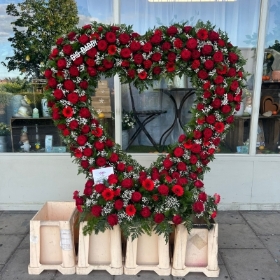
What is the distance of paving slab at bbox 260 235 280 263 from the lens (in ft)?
8.69

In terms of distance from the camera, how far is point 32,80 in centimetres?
349

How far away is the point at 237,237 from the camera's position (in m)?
2.94

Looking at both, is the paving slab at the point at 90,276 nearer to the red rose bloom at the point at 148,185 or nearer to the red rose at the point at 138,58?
the red rose bloom at the point at 148,185

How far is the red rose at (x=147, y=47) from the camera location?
6.97 feet

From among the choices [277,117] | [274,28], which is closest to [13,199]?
[277,117]

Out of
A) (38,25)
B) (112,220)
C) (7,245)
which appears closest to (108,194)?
(112,220)

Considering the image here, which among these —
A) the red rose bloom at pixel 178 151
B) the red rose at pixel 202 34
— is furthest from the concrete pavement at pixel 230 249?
the red rose at pixel 202 34

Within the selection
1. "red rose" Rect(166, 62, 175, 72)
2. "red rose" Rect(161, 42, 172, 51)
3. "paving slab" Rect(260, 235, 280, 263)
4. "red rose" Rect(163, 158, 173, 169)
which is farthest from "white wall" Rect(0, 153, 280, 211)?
"red rose" Rect(161, 42, 172, 51)

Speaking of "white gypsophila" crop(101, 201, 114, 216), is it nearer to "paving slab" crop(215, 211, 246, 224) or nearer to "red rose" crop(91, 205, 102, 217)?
"red rose" crop(91, 205, 102, 217)

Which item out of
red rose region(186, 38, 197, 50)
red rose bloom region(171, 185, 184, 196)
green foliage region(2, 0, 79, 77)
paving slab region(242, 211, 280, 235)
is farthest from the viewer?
green foliage region(2, 0, 79, 77)

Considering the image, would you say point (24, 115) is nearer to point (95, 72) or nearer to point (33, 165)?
point (33, 165)

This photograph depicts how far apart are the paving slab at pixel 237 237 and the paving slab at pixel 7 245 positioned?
6.13 feet

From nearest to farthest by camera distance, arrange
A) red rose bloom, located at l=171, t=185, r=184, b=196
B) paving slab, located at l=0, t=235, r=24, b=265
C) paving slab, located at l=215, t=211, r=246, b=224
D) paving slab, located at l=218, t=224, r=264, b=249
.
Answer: red rose bloom, located at l=171, t=185, r=184, b=196
paving slab, located at l=0, t=235, r=24, b=265
paving slab, located at l=218, t=224, r=264, b=249
paving slab, located at l=215, t=211, r=246, b=224

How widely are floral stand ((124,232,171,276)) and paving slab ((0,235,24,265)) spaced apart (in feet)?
3.48
